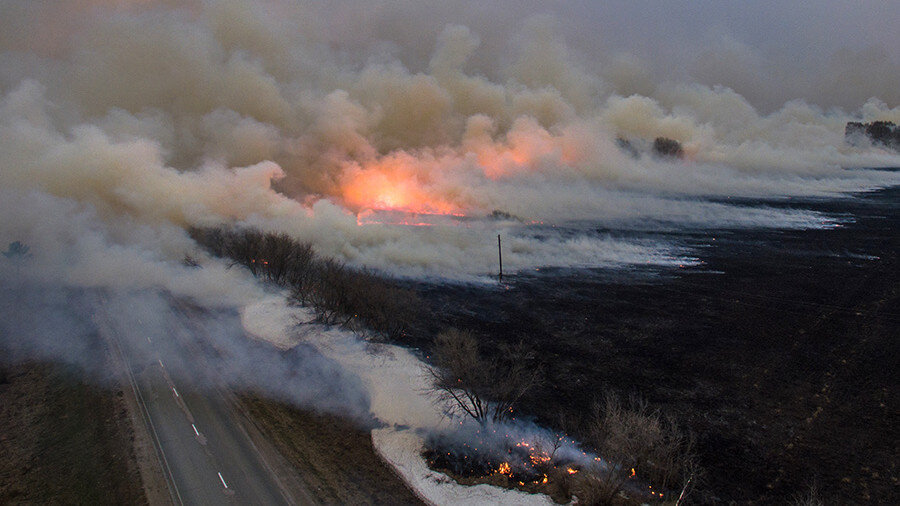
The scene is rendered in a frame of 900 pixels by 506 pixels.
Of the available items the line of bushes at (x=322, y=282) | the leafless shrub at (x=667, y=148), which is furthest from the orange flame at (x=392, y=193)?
the leafless shrub at (x=667, y=148)

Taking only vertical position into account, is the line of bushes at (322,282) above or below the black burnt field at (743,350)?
above

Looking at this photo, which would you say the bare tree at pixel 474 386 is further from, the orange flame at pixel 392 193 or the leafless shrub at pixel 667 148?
the leafless shrub at pixel 667 148

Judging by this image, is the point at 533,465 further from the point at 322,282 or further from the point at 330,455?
the point at 322,282

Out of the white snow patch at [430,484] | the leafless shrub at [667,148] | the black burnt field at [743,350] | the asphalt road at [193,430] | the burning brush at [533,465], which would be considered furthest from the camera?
the leafless shrub at [667,148]

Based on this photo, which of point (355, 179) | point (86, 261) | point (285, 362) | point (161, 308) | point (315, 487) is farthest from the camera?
point (355, 179)

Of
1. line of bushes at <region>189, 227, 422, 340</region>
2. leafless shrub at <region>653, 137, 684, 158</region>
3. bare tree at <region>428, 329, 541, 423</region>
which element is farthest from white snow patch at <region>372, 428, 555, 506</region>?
leafless shrub at <region>653, 137, 684, 158</region>

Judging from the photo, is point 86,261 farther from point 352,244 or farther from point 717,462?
point 717,462

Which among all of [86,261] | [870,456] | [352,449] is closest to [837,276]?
[870,456]
